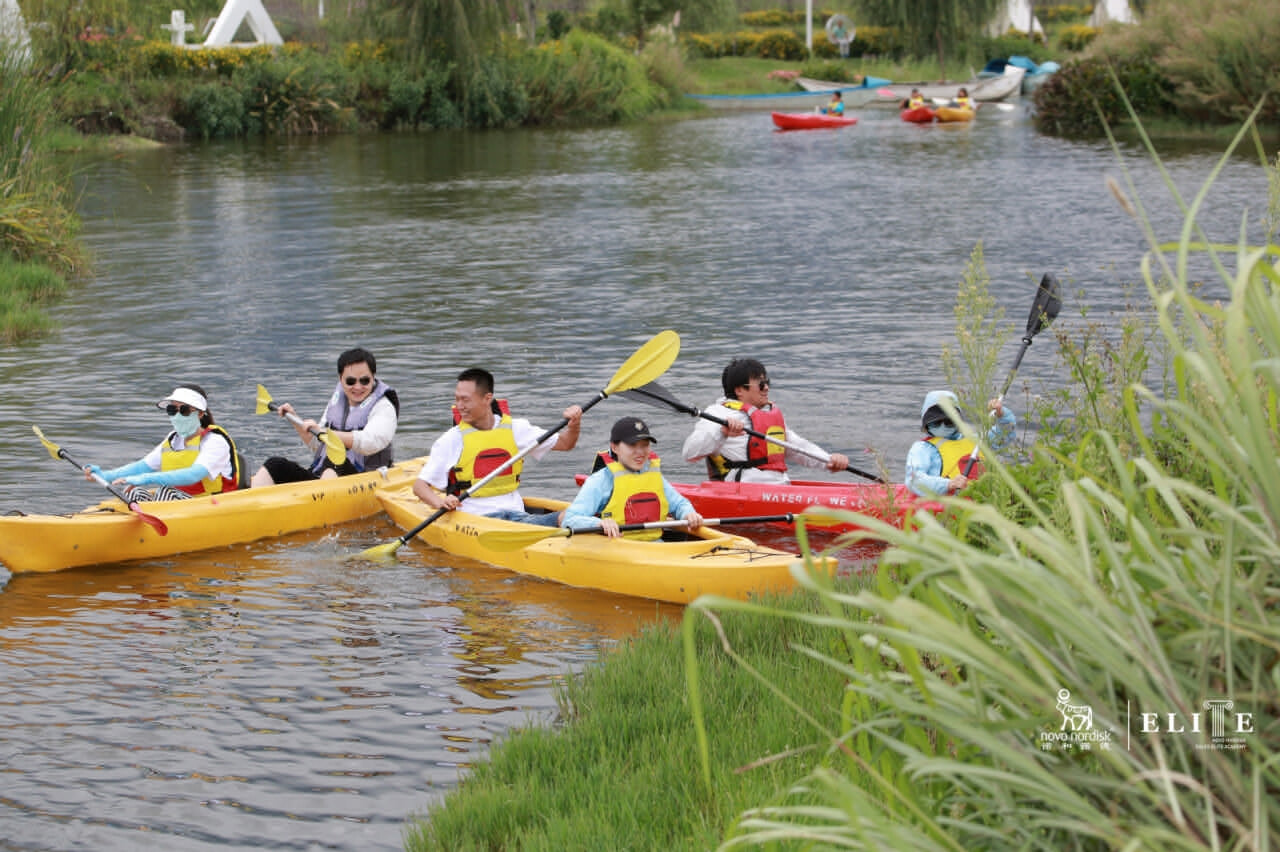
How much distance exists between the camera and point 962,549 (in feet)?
7.88

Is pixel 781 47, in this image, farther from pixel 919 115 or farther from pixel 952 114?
pixel 952 114

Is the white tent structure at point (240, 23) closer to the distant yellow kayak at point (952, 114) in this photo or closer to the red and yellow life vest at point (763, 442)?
the distant yellow kayak at point (952, 114)

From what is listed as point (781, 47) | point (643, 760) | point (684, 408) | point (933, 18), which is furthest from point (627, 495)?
point (781, 47)

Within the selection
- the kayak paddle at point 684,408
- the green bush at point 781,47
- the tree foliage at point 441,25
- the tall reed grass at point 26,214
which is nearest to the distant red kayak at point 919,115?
the tree foliage at point 441,25

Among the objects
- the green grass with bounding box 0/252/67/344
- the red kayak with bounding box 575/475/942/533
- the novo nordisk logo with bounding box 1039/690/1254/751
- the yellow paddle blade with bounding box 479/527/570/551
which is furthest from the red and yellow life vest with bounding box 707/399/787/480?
the green grass with bounding box 0/252/67/344

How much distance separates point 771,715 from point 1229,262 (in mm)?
14484

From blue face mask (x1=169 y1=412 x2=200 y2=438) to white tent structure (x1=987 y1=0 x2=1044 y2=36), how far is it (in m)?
61.8

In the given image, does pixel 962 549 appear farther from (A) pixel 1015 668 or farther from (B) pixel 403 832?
(B) pixel 403 832

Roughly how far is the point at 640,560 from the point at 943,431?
74.6 inches

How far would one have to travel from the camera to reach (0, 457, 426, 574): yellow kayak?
8375mm

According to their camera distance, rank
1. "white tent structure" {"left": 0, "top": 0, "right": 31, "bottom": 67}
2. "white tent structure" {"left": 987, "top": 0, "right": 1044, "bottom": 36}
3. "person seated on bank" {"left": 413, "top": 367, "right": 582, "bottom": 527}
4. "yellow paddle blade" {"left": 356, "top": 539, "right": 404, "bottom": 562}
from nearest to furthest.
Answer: "yellow paddle blade" {"left": 356, "top": 539, "right": 404, "bottom": 562}, "person seated on bank" {"left": 413, "top": 367, "right": 582, "bottom": 527}, "white tent structure" {"left": 0, "top": 0, "right": 31, "bottom": 67}, "white tent structure" {"left": 987, "top": 0, "right": 1044, "bottom": 36}

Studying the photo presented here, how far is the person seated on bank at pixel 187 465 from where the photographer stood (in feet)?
30.1

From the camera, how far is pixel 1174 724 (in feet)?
7.80

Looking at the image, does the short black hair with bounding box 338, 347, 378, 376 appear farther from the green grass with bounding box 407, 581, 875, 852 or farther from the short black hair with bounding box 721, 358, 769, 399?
the green grass with bounding box 407, 581, 875, 852
